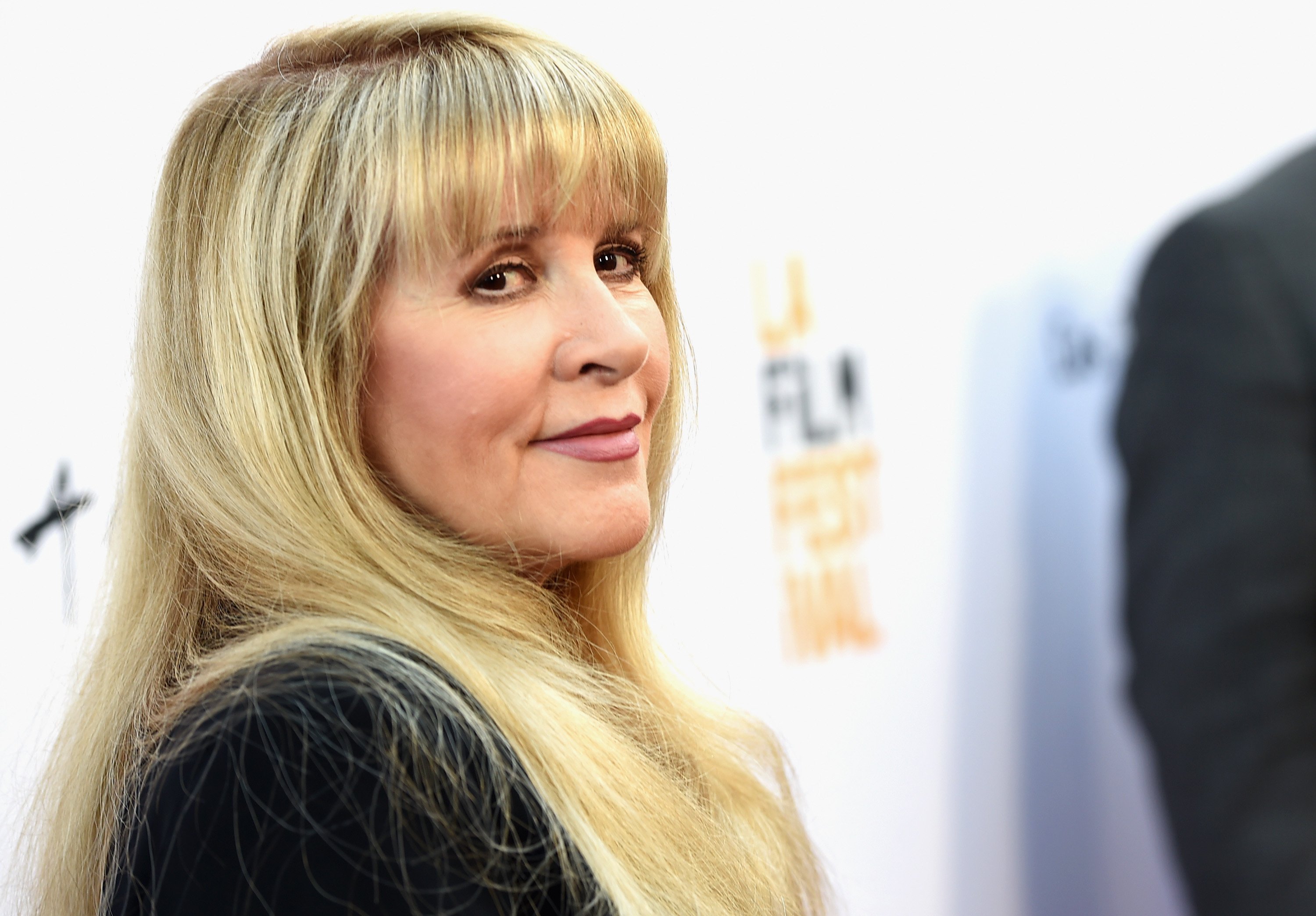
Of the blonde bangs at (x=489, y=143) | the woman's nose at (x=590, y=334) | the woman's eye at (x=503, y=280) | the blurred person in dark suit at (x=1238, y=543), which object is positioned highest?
the blonde bangs at (x=489, y=143)

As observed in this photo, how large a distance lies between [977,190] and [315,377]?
1.28 metres

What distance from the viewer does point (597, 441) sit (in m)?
0.80

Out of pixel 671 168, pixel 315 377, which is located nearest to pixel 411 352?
pixel 315 377

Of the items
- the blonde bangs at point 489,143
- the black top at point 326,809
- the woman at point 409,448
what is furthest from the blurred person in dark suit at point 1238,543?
the black top at point 326,809

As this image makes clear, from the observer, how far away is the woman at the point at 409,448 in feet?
2.17

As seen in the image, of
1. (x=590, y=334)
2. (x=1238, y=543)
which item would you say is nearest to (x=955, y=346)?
(x=1238, y=543)

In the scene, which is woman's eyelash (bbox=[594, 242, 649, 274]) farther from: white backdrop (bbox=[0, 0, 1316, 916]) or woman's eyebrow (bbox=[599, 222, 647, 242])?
white backdrop (bbox=[0, 0, 1316, 916])

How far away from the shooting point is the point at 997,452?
5.75 ft

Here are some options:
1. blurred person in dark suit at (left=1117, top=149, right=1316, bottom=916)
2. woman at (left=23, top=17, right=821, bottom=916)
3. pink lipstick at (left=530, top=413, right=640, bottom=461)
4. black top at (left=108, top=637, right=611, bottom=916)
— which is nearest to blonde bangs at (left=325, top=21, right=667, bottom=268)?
woman at (left=23, top=17, right=821, bottom=916)

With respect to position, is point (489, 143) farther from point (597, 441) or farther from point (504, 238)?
point (597, 441)

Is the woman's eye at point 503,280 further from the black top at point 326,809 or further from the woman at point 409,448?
the black top at point 326,809

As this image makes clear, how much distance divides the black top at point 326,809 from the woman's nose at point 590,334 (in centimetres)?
25

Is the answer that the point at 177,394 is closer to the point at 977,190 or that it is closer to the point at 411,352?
the point at 411,352

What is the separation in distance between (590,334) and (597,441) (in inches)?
3.0
